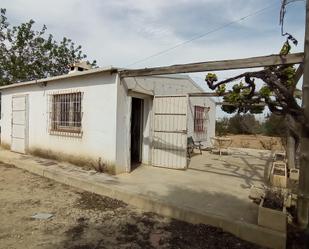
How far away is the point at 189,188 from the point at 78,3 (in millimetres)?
6570

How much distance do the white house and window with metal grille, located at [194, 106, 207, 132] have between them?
2739 millimetres

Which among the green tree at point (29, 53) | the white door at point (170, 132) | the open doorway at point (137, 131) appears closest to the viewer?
the white door at point (170, 132)

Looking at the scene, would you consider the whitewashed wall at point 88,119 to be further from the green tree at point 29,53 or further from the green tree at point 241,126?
the green tree at point 241,126

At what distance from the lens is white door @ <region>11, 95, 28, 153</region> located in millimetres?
10680

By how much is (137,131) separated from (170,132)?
1.33 metres

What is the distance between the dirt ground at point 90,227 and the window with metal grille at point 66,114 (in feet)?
9.41

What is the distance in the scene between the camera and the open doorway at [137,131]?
8.90 meters

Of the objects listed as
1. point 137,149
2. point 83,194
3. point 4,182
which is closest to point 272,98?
point 83,194

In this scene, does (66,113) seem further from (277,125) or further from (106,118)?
(277,125)

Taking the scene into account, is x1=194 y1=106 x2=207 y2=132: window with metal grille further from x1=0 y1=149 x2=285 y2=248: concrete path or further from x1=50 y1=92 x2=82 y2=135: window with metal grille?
x1=50 y1=92 x2=82 y2=135: window with metal grille

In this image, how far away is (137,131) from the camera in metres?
9.25

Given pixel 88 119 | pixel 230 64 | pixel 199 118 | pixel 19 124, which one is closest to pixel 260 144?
pixel 199 118

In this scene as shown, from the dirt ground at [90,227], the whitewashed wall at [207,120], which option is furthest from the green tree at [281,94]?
the whitewashed wall at [207,120]

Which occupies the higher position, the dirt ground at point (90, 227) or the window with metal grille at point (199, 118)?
the window with metal grille at point (199, 118)
